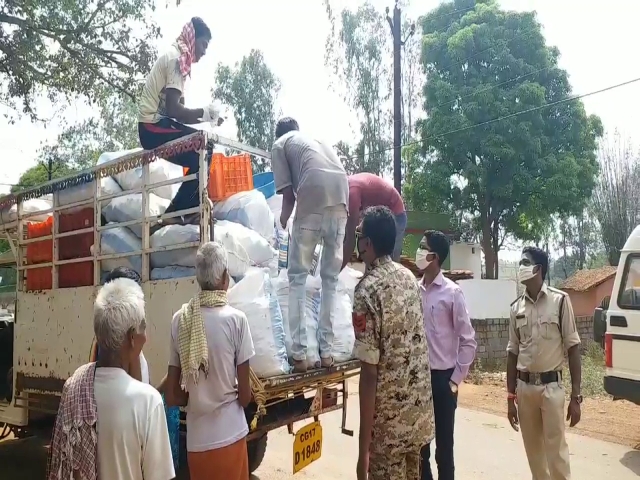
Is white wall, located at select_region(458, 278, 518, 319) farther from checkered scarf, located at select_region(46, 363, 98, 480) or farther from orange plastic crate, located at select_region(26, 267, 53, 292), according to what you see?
checkered scarf, located at select_region(46, 363, 98, 480)

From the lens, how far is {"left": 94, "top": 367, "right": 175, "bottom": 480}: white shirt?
5.46 feet

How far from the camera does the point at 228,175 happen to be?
428 cm

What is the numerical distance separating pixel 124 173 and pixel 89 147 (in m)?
25.2

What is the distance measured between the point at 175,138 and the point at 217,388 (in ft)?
7.17

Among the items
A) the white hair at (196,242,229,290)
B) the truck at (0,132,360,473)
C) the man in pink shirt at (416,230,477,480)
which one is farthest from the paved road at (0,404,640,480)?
the white hair at (196,242,229,290)

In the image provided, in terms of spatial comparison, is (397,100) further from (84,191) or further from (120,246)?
(120,246)

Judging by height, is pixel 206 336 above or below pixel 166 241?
below

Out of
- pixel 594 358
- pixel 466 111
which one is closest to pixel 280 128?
pixel 594 358

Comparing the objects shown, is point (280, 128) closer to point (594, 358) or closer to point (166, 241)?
point (166, 241)

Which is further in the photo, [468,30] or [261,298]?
A: [468,30]

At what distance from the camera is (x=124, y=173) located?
4.13 metres

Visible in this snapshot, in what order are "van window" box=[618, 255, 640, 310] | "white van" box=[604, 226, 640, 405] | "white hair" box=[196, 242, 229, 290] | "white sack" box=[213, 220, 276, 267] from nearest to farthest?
"white hair" box=[196, 242, 229, 290], "white sack" box=[213, 220, 276, 267], "white van" box=[604, 226, 640, 405], "van window" box=[618, 255, 640, 310]

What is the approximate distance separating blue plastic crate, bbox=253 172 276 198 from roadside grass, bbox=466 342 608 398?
5.86m

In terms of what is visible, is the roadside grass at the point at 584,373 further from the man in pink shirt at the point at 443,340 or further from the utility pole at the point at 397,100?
the man in pink shirt at the point at 443,340
